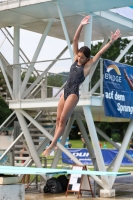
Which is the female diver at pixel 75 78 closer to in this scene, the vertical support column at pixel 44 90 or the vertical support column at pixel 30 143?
the vertical support column at pixel 44 90

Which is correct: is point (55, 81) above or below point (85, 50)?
above

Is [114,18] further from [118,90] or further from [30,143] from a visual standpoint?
[30,143]

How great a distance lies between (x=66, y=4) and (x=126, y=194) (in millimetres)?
7835

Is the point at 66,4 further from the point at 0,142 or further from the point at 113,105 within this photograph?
the point at 0,142

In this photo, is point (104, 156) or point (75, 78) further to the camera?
point (104, 156)

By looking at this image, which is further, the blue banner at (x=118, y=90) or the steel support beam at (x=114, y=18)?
the steel support beam at (x=114, y=18)

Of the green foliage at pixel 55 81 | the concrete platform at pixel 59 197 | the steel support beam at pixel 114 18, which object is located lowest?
the concrete platform at pixel 59 197

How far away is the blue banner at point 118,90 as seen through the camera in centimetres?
1841

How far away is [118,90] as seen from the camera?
19109 millimetres

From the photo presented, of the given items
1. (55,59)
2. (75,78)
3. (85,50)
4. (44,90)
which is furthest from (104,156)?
(85,50)

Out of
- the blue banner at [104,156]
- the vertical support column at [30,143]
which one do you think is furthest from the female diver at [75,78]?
the blue banner at [104,156]

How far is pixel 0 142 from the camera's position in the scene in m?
56.9

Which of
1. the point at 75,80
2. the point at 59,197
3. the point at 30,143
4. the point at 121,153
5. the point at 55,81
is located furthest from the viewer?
the point at 30,143

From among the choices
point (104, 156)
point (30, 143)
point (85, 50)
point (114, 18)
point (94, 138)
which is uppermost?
point (114, 18)
